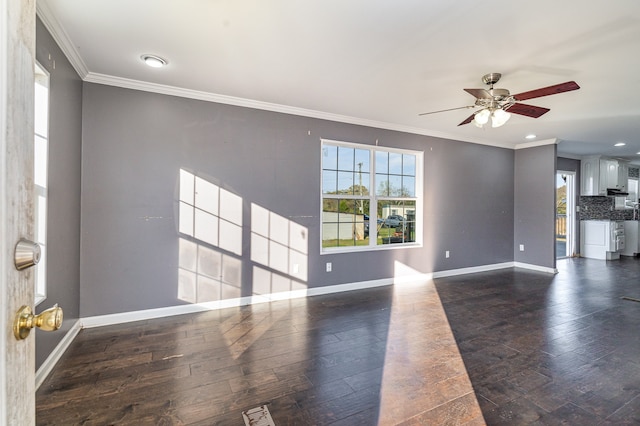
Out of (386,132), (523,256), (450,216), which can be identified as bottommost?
(523,256)

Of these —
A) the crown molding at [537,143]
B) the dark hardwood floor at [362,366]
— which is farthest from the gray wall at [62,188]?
the crown molding at [537,143]

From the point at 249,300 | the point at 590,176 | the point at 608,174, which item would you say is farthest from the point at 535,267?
the point at 249,300

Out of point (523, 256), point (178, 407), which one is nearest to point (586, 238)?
point (523, 256)

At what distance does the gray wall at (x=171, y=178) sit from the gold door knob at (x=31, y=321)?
298 cm

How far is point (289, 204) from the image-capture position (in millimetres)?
4113

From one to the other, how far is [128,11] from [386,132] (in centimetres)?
364

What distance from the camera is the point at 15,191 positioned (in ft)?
1.99

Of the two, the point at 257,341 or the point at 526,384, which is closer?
the point at 526,384

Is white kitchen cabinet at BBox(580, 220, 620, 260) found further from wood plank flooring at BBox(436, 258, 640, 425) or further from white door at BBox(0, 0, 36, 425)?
white door at BBox(0, 0, 36, 425)

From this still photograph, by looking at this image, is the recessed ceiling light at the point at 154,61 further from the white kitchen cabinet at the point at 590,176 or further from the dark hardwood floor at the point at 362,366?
the white kitchen cabinet at the point at 590,176

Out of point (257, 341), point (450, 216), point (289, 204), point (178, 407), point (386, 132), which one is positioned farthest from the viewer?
point (450, 216)

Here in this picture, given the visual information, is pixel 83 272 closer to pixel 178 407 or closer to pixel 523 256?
pixel 178 407

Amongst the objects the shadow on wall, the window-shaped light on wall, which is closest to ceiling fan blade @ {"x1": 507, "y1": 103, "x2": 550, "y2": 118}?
the shadow on wall

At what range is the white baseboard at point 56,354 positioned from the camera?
84.9 inches
